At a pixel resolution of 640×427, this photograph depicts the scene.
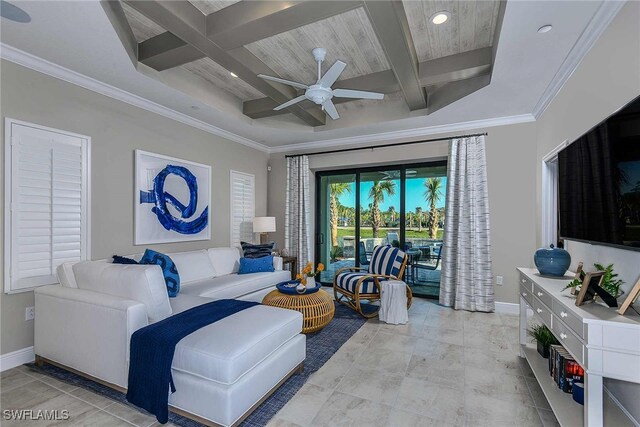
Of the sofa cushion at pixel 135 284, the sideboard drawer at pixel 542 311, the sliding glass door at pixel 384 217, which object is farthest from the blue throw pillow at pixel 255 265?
the sideboard drawer at pixel 542 311

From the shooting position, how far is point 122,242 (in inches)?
135

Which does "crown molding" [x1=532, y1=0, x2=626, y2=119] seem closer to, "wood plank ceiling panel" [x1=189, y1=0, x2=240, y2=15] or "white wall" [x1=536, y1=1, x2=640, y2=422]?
"white wall" [x1=536, y1=1, x2=640, y2=422]

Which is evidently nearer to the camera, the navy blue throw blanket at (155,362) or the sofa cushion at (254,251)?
the navy blue throw blanket at (155,362)

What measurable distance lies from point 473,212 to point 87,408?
15.0ft

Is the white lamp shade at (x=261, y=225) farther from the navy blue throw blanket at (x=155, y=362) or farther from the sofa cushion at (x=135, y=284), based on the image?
the navy blue throw blanket at (x=155, y=362)

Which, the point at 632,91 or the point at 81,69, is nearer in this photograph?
the point at 632,91

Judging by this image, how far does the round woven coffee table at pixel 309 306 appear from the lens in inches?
124

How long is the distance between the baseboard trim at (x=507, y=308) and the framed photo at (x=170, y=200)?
437cm

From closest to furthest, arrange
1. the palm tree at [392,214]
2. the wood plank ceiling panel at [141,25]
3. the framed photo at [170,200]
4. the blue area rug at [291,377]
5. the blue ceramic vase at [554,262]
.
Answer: the blue area rug at [291,377]
the blue ceramic vase at [554,262]
the wood plank ceiling panel at [141,25]
the framed photo at [170,200]
the palm tree at [392,214]

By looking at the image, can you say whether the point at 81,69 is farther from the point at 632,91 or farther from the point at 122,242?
the point at 632,91

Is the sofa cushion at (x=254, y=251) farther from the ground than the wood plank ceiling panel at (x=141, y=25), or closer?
closer

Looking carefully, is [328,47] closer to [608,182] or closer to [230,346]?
[608,182]

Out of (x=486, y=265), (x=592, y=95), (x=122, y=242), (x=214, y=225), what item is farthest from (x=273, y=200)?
(x=592, y=95)

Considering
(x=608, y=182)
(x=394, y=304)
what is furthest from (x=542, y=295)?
(x=394, y=304)
